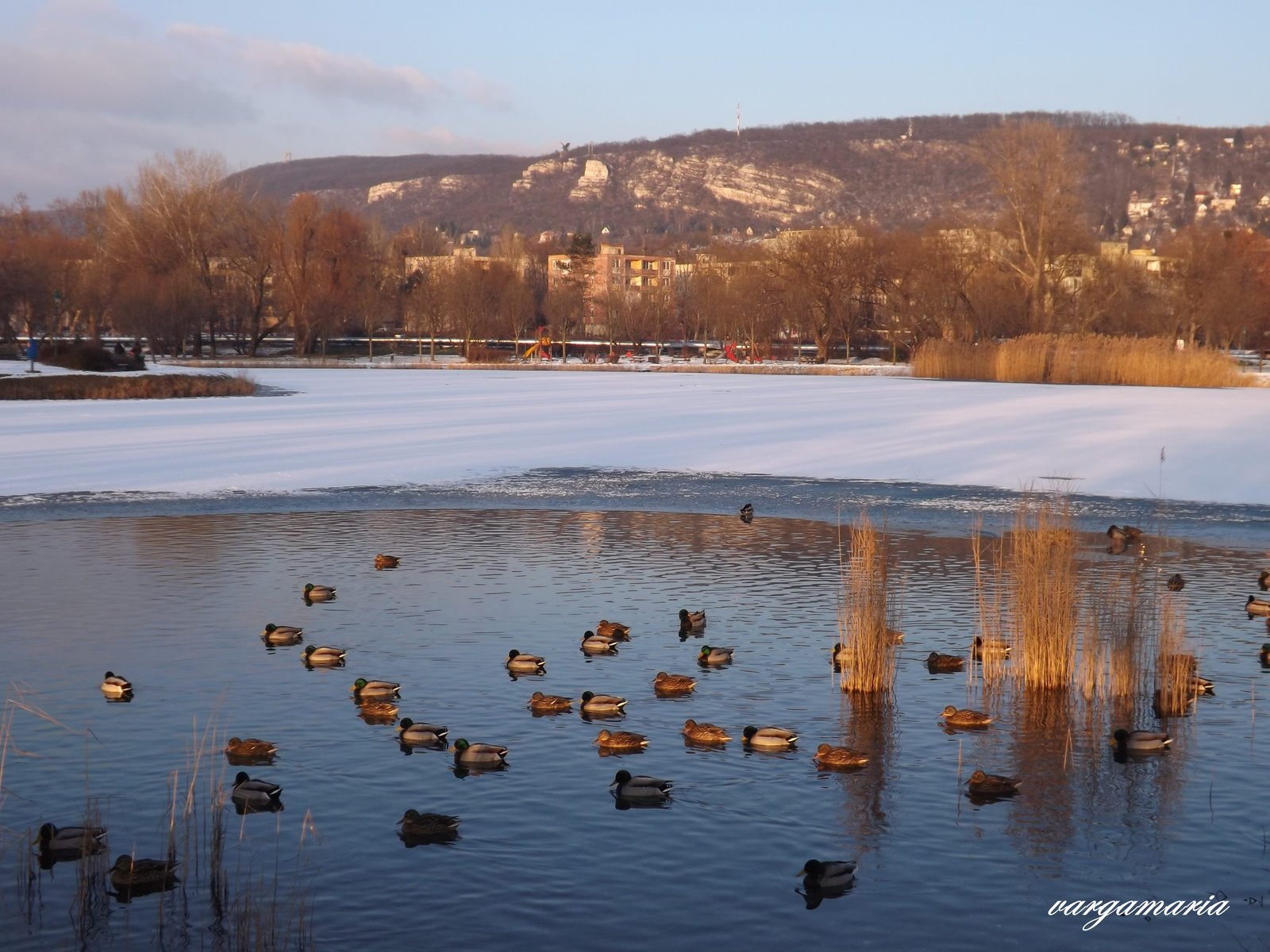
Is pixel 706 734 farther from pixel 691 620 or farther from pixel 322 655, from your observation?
pixel 322 655

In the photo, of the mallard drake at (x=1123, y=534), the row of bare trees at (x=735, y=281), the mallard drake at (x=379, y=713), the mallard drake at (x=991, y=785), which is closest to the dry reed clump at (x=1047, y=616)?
the mallard drake at (x=991, y=785)

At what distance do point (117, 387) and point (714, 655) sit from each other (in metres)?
41.1

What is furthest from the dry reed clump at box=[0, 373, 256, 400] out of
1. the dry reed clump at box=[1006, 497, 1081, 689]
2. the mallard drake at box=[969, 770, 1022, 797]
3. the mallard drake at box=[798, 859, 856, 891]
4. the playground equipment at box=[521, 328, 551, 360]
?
the playground equipment at box=[521, 328, 551, 360]

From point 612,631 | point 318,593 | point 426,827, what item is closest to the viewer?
point 426,827

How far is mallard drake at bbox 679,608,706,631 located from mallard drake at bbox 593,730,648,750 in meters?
3.36

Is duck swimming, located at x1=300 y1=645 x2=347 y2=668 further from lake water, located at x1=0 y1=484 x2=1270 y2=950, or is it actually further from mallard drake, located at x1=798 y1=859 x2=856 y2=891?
mallard drake, located at x1=798 y1=859 x2=856 y2=891

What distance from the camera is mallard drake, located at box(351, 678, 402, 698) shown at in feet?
36.7

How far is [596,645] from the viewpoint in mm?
12898

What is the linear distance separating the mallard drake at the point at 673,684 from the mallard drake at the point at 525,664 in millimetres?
1222

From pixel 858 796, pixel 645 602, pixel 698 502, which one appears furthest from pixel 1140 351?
pixel 858 796

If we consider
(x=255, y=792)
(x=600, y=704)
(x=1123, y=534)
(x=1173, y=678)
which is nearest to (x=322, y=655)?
(x=600, y=704)

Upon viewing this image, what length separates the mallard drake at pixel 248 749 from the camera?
31.8 ft

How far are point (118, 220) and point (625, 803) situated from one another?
310 ft

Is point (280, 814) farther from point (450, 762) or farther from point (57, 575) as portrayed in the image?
point (57, 575)
